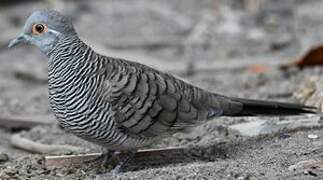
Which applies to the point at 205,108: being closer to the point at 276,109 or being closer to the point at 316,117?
the point at 276,109

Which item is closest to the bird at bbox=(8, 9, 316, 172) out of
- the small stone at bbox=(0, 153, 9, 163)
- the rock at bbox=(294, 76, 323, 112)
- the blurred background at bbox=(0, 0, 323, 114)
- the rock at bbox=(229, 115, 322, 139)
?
the rock at bbox=(229, 115, 322, 139)

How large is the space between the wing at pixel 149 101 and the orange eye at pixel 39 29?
1.78 feet

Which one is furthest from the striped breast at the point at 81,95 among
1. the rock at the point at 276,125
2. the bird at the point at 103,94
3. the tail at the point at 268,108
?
the rock at the point at 276,125

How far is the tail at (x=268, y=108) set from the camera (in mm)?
5719

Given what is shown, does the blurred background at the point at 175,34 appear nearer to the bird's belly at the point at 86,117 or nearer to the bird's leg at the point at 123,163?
the bird's leg at the point at 123,163

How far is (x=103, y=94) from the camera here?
515cm

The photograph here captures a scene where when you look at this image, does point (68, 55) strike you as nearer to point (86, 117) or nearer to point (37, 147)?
point (86, 117)

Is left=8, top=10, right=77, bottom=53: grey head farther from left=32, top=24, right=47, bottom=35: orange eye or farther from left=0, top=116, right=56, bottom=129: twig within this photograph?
left=0, top=116, right=56, bottom=129: twig

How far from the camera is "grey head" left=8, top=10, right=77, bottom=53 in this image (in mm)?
5273

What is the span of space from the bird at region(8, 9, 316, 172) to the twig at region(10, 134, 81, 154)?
822mm

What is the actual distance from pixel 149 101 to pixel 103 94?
0.36 metres

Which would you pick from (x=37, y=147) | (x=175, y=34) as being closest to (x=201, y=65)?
(x=175, y=34)

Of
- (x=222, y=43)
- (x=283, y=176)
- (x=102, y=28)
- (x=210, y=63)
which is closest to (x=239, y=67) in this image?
(x=210, y=63)

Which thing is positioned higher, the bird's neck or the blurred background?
the blurred background
